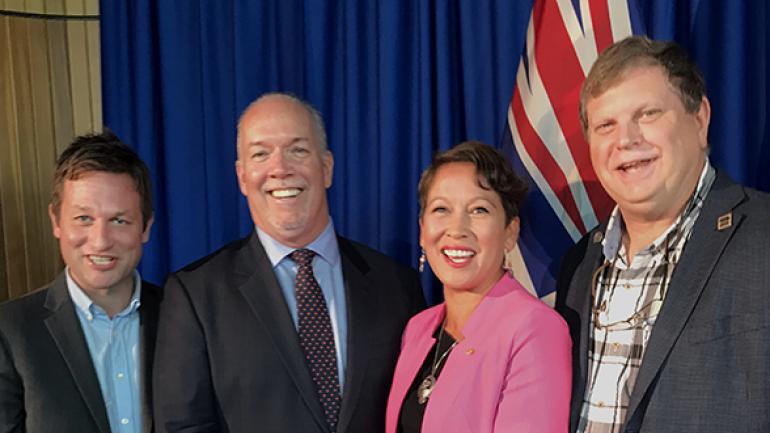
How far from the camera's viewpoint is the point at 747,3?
2197 mm

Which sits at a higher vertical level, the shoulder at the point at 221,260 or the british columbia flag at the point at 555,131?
the british columbia flag at the point at 555,131

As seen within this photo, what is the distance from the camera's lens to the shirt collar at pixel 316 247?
6.18 feet

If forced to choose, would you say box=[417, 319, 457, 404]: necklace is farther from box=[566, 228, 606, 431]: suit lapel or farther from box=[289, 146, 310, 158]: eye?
box=[289, 146, 310, 158]: eye

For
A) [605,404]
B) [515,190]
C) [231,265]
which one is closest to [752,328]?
[605,404]

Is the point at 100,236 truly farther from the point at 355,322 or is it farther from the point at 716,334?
the point at 716,334

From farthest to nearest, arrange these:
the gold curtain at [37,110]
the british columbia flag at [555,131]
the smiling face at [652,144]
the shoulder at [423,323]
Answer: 1. the gold curtain at [37,110]
2. the british columbia flag at [555,131]
3. the shoulder at [423,323]
4. the smiling face at [652,144]

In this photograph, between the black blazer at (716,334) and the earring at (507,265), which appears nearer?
the black blazer at (716,334)

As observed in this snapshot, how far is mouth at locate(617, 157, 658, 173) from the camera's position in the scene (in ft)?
4.81

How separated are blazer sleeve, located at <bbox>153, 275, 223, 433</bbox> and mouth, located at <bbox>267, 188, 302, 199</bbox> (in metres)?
0.34

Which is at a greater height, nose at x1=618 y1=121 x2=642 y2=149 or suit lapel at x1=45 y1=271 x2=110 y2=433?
nose at x1=618 y1=121 x2=642 y2=149

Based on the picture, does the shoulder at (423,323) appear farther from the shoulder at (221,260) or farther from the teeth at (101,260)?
the teeth at (101,260)

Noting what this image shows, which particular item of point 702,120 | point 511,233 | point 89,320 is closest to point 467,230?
point 511,233

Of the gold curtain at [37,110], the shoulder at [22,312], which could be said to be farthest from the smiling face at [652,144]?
the gold curtain at [37,110]

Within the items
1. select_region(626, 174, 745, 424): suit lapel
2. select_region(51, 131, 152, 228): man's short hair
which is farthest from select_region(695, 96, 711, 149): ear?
select_region(51, 131, 152, 228): man's short hair
